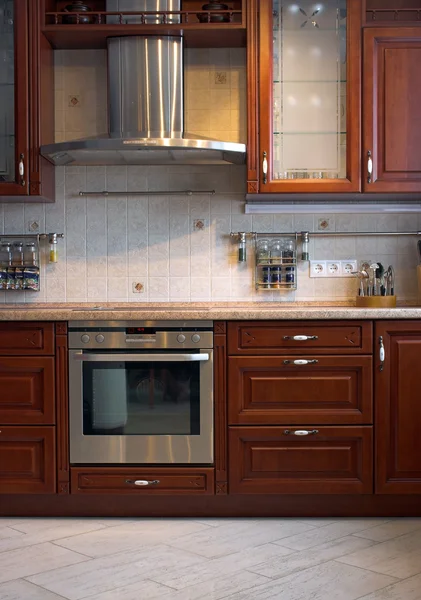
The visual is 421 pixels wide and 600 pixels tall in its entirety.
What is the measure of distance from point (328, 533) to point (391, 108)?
1.82 meters

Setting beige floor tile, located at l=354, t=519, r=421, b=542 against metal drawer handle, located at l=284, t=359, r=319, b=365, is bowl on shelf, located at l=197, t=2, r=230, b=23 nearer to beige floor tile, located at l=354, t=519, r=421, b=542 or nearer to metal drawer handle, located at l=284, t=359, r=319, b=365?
metal drawer handle, located at l=284, t=359, r=319, b=365

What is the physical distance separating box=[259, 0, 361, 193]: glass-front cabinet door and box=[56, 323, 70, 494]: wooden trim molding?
110 centimetres

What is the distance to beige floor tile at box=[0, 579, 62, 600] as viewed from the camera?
7.95ft

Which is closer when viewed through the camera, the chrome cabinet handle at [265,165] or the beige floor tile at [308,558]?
the beige floor tile at [308,558]

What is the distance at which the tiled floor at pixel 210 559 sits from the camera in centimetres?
247

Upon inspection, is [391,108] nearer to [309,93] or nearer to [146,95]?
[309,93]

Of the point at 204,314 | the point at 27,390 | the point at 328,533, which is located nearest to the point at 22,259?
the point at 27,390

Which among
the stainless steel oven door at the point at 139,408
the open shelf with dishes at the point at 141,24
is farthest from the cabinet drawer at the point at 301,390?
the open shelf with dishes at the point at 141,24

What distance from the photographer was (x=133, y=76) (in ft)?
12.0

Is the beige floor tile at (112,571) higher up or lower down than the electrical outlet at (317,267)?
lower down

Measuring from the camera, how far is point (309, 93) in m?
3.55

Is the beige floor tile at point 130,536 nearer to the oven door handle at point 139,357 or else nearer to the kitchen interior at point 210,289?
the kitchen interior at point 210,289

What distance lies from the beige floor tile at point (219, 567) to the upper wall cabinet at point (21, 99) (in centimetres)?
177

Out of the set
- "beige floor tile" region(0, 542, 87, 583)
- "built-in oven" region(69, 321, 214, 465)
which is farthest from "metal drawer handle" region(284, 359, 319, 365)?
"beige floor tile" region(0, 542, 87, 583)
